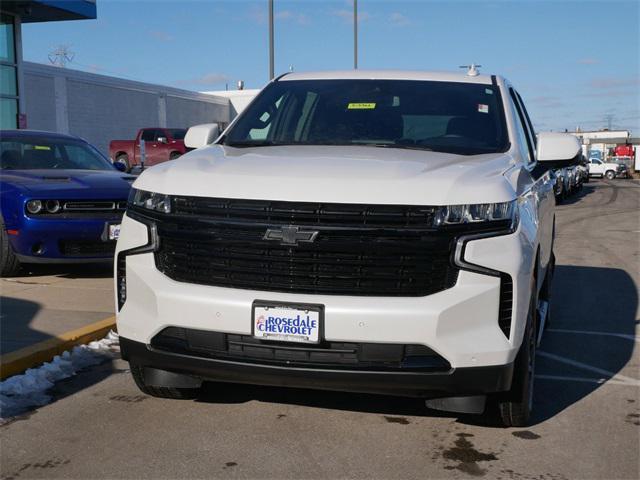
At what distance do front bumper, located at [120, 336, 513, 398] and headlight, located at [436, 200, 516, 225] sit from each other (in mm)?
684

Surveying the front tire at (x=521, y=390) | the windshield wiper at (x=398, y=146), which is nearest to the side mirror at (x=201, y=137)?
the windshield wiper at (x=398, y=146)

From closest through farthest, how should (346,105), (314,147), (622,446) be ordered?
(622,446), (314,147), (346,105)

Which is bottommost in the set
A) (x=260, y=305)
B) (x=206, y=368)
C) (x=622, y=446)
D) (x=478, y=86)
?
(x=622, y=446)

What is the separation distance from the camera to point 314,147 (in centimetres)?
471

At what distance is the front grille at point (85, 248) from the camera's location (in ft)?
26.2

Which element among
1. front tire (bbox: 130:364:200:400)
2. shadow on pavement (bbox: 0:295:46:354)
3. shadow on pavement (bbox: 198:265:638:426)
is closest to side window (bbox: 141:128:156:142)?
shadow on pavement (bbox: 198:265:638:426)

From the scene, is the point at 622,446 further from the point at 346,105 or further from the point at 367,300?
the point at 346,105

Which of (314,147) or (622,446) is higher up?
(314,147)

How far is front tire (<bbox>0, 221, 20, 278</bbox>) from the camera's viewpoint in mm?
7977

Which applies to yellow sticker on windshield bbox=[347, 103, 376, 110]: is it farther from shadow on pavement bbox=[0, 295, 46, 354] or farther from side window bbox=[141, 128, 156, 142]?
side window bbox=[141, 128, 156, 142]

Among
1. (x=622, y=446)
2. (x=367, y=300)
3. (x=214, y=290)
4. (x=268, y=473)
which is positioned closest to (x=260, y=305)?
(x=214, y=290)

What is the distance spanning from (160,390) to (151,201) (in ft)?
3.85

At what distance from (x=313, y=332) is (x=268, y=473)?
0.68 metres

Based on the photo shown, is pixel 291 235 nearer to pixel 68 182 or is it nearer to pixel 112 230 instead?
pixel 112 230
